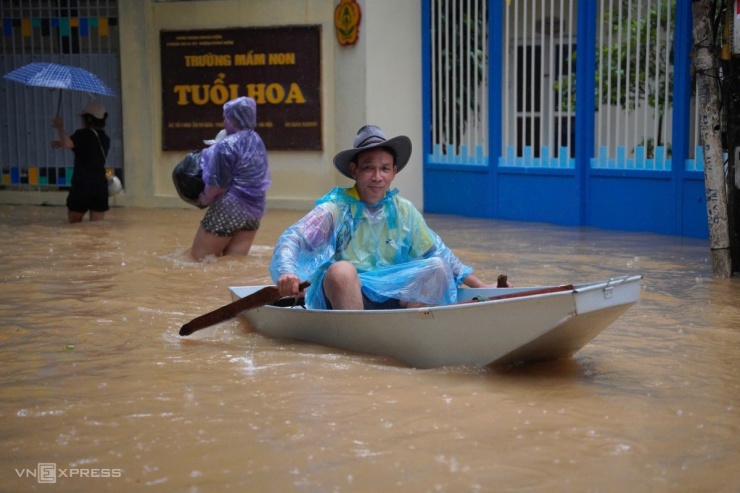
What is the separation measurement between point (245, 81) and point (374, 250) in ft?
31.9

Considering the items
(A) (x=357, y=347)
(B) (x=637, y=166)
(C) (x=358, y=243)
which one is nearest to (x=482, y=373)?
(A) (x=357, y=347)

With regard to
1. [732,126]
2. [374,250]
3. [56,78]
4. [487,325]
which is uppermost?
[56,78]

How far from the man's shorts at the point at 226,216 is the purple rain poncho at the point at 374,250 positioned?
3633mm

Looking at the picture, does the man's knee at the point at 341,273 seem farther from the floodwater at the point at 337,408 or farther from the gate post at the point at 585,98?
the gate post at the point at 585,98

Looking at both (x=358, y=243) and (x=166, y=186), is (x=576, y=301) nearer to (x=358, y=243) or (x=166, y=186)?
(x=358, y=243)

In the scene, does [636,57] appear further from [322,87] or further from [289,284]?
[289,284]

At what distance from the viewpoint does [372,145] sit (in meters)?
5.87

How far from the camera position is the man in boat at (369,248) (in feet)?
18.9

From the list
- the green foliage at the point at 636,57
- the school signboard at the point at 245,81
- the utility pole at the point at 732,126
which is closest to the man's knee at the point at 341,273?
the utility pole at the point at 732,126

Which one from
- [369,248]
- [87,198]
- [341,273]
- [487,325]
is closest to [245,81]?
[87,198]

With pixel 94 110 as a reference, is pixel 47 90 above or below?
above

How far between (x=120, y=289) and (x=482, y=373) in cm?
395

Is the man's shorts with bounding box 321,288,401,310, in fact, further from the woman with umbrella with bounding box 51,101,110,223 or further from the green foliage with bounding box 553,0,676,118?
the woman with umbrella with bounding box 51,101,110,223

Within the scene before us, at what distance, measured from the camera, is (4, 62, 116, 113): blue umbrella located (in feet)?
40.3
